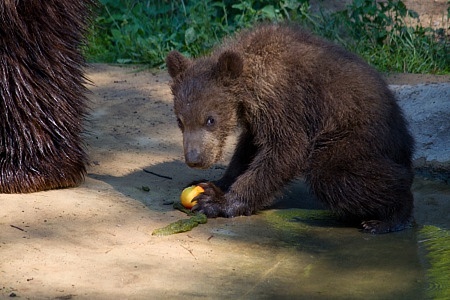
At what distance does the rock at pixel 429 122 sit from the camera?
711 cm

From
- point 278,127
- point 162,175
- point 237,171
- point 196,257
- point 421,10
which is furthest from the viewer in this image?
point 421,10

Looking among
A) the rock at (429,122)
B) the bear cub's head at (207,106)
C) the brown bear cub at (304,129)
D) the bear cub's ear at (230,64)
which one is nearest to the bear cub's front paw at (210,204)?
the brown bear cub at (304,129)

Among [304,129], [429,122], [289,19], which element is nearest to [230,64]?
[304,129]

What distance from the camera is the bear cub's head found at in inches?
236

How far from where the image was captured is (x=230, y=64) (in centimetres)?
602

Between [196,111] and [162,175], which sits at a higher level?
[196,111]

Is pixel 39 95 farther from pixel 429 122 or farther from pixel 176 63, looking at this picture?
pixel 429 122

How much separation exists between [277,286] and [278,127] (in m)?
1.53

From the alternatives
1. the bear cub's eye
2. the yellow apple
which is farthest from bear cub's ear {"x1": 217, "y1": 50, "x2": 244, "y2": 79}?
the yellow apple

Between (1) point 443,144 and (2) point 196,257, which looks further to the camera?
(1) point 443,144

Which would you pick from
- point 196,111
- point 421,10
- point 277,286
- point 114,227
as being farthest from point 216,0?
point 277,286

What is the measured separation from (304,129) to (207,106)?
70cm

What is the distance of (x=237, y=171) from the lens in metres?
6.51

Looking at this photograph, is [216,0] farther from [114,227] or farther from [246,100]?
[114,227]
